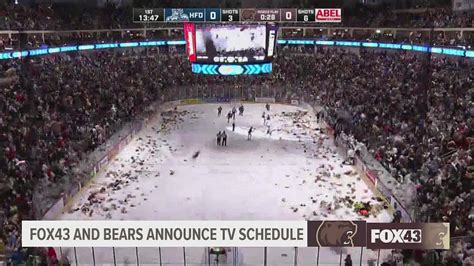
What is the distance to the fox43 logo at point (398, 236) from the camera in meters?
11.2

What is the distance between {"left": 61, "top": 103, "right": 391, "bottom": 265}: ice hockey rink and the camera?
43.1 ft

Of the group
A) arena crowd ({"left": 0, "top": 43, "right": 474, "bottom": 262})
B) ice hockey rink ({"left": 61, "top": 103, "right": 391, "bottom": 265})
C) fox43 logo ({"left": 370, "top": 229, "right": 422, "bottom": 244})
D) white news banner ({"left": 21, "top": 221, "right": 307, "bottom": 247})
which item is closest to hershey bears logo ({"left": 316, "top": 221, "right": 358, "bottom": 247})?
fox43 logo ({"left": 370, "top": 229, "right": 422, "bottom": 244})

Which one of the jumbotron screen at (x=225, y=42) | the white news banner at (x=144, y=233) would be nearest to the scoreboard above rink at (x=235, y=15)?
the jumbotron screen at (x=225, y=42)

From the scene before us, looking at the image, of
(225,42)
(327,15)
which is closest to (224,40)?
(225,42)

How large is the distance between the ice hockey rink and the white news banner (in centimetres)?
61

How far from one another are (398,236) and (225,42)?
22.9 m

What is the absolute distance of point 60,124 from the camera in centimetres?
2281

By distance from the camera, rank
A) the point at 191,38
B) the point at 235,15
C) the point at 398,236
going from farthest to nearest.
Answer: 1. the point at 235,15
2. the point at 191,38
3. the point at 398,236

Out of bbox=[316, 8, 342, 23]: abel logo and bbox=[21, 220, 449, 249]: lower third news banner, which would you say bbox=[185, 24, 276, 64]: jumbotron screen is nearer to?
bbox=[316, 8, 342, 23]: abel logo

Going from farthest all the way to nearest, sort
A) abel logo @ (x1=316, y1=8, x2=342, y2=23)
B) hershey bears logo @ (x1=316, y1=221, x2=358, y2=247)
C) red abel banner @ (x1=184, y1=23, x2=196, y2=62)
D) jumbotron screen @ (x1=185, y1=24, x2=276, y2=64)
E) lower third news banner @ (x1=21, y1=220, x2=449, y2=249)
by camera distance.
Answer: abel logo @ (x1=316, y1=8, x2=342, y2=23) < red abel banner @ (x1=184, y1=23, x2=196, y2=62) < jumbotron screen @ (x1=185, y1=24, x2=276, y2=64) < hershey bears logo @ (x1=316, y1=221, x2=358, y2=247) < lower third news banner @ (x1=21, y1=220, x2=449, y2=249)

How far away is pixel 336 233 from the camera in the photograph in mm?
11484

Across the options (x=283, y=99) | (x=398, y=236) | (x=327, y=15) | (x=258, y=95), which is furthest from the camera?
(x=258, y=95)

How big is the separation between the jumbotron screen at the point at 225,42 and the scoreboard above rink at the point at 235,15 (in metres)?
3.98

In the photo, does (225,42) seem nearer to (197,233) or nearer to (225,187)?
(225,187)
